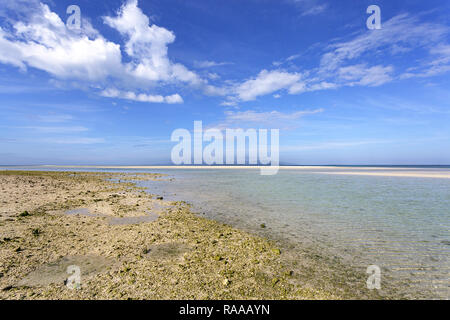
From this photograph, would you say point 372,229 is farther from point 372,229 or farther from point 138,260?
point 138,260

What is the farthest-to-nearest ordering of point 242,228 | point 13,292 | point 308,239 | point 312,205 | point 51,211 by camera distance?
point 312,205 → point 51,211 → point 242,228 → point 308,239 → point 13,292

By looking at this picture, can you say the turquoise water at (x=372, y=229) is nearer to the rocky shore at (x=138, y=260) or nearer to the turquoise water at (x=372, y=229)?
the turquoise water at (x=372, y=229)

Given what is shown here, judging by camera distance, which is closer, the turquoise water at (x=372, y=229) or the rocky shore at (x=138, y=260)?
the rocky shore at (x=138, y=260)

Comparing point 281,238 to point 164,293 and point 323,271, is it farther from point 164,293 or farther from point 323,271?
point 164,293

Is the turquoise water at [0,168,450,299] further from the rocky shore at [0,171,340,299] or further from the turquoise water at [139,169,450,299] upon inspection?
the rocky shore at [0,171,340,299]

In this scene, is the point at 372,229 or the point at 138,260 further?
the point at 372,229

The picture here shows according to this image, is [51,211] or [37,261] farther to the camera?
[51,211]

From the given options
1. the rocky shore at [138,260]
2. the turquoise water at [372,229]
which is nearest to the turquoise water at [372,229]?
the turquoise water at [372,229]

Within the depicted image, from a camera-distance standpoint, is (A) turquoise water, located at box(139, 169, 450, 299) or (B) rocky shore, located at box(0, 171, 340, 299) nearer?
(B) rocky shore, located at box(0, 171, 340, 299)

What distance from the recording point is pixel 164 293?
5262mm

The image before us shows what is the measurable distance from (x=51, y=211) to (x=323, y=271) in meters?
16.4

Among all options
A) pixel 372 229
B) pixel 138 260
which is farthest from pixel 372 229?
pixel 138 260

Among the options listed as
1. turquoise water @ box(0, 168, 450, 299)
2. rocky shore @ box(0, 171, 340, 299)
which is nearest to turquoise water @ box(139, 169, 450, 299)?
turquoise water @ box(0, 168, 450, 299)
